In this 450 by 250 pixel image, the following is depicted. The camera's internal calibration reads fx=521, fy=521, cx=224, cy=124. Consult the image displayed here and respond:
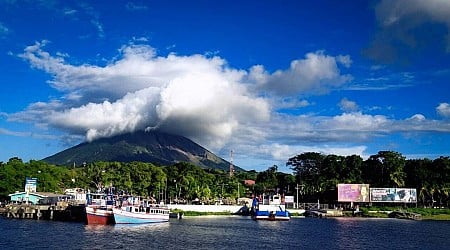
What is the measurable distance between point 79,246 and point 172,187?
76593 mm

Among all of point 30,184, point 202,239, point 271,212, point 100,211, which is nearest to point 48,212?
point 30,184

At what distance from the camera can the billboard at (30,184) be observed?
4012 inches

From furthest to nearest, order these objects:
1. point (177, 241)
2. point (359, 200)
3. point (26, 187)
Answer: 1. point (359, 200)
2. point (26, 187)
3. point (177, 241)

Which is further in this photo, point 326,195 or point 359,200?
point 326,195

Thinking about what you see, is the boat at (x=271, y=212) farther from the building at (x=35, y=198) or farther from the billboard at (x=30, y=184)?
the billboard at (x=30, y=184)

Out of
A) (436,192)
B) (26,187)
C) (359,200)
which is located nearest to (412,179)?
(436,192)

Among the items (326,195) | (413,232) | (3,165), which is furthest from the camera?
(326,195)

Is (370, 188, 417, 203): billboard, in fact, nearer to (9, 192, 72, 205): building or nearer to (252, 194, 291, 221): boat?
(252, 194, 291, 221): boat

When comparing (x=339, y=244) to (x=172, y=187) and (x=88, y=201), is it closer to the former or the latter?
(x=88, y=201)

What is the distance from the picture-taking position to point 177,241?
55844mm

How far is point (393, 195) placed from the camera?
124 meters

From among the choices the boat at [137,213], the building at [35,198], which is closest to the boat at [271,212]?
the boat at [137,213]

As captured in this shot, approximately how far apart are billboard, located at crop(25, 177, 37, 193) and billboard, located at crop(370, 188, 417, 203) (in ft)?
248

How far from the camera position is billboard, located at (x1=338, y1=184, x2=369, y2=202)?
124 meters
